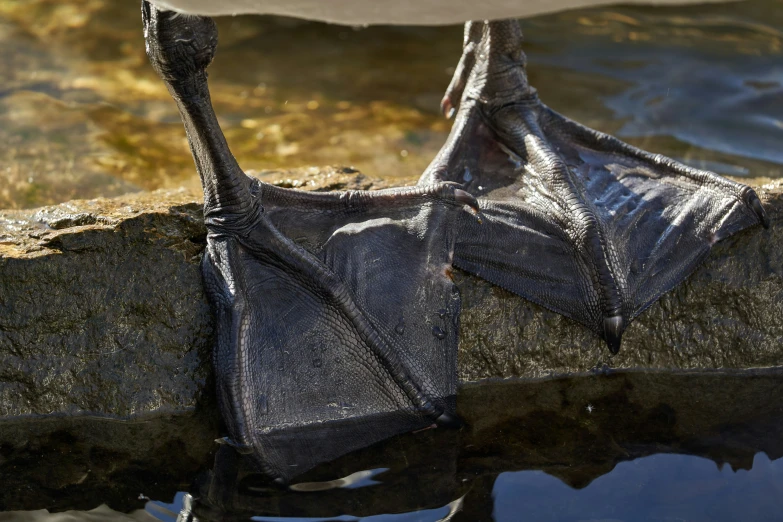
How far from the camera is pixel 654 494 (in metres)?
2.79

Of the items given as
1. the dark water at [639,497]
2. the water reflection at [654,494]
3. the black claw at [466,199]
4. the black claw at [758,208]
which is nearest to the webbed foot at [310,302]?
the black claw at [466,199]

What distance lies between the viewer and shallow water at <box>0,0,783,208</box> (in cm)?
571

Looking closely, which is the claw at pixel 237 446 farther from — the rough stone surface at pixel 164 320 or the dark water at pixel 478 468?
the rough stone surface at pixel 164 320

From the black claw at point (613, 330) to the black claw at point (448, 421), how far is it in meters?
0.60

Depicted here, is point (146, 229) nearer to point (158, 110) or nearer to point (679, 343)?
point (679, 343)

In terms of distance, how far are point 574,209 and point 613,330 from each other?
45 cm

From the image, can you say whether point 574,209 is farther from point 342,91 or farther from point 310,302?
point 342,91

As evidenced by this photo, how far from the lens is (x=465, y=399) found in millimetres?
3203

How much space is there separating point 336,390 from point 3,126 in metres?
4.00

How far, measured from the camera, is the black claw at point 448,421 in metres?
3.02

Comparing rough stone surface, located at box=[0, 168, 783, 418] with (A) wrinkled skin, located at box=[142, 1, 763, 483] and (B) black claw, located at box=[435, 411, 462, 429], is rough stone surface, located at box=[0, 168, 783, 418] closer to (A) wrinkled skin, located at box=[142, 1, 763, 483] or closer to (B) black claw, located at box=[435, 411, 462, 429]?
(A) wrinkled skin, located at box=[142, 1, 763, 483]

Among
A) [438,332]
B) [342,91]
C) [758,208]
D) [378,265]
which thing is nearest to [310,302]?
[378,265]

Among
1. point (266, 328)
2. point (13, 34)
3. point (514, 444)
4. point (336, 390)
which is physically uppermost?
point (13, 34)

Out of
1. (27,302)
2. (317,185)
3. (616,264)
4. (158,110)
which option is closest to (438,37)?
(158,110)
